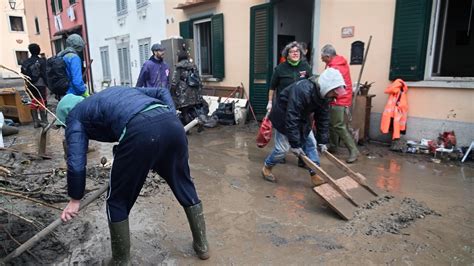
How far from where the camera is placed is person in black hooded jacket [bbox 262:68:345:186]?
3336 millimetres

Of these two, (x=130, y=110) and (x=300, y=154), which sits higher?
(x=130, y=110)

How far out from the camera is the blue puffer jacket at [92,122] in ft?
6.57

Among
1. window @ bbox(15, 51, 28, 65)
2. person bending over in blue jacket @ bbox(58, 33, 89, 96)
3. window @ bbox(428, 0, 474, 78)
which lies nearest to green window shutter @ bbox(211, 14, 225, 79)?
person bending over in blue jacket @ bbox(58, 33, 89, 96)

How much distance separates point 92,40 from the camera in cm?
1442

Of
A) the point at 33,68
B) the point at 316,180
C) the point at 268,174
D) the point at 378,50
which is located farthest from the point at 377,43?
the point at 33,68

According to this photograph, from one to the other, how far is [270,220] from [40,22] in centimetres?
2139

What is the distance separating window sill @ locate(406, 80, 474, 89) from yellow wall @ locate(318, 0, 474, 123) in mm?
58

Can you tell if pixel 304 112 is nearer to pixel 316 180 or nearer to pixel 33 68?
pixel 316 180

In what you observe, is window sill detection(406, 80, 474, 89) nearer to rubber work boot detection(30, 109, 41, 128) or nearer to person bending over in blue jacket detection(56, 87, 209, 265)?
person bending over in blue jacket detection(56, 87, 209, 265)

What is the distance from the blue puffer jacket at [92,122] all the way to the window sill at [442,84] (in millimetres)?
4476

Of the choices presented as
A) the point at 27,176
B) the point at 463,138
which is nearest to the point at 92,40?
the point at 27,176

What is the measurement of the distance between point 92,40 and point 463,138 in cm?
1380

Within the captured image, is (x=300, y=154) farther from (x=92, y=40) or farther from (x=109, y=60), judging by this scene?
(x=92, y=40)

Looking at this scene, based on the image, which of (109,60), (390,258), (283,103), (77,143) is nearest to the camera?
(77,143)
